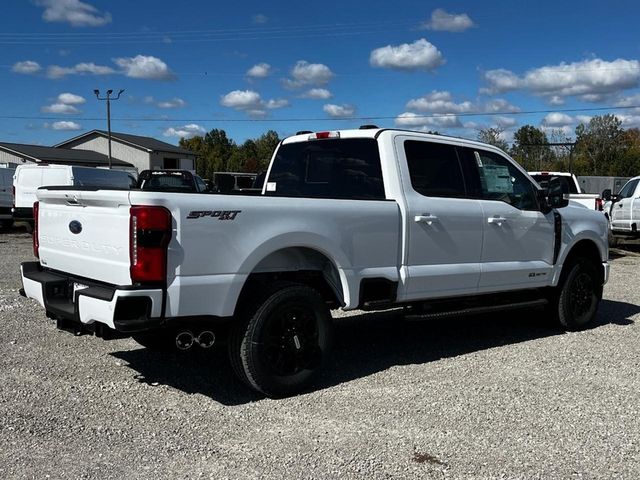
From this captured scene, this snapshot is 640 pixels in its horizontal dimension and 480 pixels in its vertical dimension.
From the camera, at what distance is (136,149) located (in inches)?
2530

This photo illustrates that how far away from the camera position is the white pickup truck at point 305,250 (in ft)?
14.4

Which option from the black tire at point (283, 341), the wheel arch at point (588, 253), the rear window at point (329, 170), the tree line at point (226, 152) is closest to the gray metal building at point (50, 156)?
the tree line at point (226, 152)

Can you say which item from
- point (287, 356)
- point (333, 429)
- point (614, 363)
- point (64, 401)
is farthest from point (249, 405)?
point (614, 363)

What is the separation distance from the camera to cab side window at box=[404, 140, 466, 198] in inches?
237

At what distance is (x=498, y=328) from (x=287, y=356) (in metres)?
3.77

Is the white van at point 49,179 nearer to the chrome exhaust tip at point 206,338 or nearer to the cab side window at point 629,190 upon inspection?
the cab side window at point 629,190

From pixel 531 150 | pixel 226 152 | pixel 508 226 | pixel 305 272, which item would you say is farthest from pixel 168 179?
pixel 226 152

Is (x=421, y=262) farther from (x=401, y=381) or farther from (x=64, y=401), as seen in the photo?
(x=64, y=401)

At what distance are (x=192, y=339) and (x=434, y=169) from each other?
2850 millimetres

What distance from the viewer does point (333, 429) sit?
447 cm

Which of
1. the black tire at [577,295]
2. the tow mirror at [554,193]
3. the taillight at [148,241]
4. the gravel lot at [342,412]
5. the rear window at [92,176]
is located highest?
the rear window at [92,176]

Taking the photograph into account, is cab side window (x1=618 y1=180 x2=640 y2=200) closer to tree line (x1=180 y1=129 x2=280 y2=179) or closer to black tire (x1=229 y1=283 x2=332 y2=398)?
black tire (x1=229 y1=283 x2=332 y2=398)

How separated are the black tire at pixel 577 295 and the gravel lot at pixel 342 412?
0.43 meters

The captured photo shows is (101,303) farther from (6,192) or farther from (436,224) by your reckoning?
(6,192)
